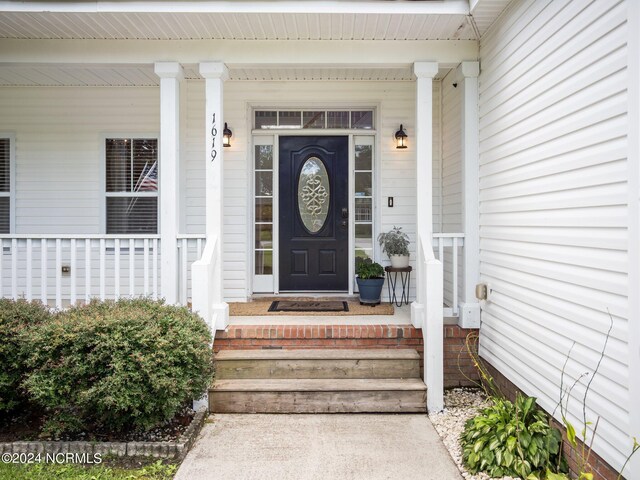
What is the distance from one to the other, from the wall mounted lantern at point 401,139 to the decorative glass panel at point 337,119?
629mm

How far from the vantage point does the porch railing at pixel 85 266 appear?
431 centimetres

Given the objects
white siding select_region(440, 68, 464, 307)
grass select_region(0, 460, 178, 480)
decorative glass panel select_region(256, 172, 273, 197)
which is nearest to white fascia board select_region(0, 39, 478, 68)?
white siding select_region(440, 68, 464, 307)

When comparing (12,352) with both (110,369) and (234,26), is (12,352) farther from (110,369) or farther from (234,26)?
(234,26)

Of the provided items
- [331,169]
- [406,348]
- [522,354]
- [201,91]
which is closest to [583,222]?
[522,354]

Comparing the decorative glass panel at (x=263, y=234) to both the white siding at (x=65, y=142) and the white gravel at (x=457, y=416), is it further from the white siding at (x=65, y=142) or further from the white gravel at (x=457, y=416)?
the white gravel at (x=457, y=416)

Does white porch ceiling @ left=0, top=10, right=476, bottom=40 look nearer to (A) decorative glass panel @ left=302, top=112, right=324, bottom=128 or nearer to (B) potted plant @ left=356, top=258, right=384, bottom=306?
(A) decorative glass panel @ left=302, top=112, right=324, bottom=128

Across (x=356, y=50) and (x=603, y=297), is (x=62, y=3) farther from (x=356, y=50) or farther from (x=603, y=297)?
(x=603, y=297)

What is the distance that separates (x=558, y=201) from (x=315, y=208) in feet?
10.8

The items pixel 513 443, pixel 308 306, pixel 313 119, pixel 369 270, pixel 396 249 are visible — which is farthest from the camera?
pixel 313 119

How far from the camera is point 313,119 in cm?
583

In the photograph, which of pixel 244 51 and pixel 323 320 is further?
pixel 323 320

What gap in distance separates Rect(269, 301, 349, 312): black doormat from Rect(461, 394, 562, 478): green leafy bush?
7.27 feet

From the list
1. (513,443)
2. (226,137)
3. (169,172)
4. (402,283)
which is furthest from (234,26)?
(513,443)

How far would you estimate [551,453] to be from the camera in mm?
2805
